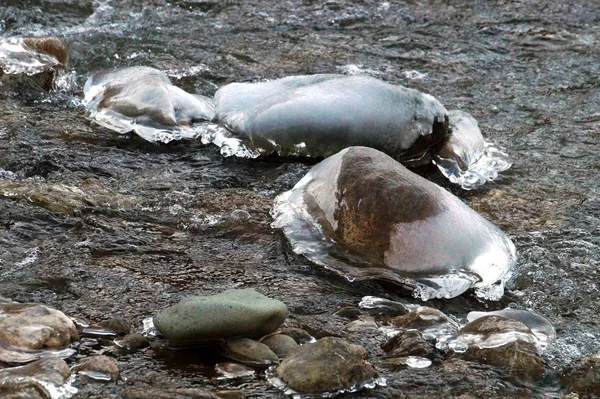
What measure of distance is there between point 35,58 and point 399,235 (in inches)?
106

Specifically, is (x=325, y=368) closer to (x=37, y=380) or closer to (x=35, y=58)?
(x=37, y=380)

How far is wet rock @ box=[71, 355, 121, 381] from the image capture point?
105 inches

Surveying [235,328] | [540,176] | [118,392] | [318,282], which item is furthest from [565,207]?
[118,392]

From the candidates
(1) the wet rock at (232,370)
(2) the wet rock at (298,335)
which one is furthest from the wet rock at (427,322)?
(1) the wet rock at (232,370)

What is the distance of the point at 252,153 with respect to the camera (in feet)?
15.0

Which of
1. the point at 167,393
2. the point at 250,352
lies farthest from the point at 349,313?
the point at 167,393

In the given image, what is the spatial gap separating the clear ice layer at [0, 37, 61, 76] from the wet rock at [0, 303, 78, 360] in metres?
2.57

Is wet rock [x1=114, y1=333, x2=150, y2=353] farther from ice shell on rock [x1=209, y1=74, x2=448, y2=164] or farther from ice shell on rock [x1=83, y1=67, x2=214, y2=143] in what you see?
ice shell on rock [x1=83, y1=67, x2=214, y2=143]

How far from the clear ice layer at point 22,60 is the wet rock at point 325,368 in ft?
9.97

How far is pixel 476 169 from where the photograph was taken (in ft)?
15.1

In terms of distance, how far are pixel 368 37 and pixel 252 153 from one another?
221 centimetres

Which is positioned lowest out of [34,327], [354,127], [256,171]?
[256,171]

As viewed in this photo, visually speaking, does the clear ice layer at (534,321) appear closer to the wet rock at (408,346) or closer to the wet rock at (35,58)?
the wet rock at (408,346)

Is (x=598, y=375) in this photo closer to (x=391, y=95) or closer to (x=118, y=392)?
(x=118, y=392)
